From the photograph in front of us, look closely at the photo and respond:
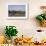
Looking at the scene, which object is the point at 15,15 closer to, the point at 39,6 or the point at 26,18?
the point at 26,18

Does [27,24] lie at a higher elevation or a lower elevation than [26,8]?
lower

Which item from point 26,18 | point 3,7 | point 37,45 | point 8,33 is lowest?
point 37,45

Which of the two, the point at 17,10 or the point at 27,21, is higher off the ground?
the point at 17,10

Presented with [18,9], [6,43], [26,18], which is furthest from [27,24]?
[6,43]

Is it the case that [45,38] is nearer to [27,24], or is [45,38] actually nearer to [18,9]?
[27,24]
